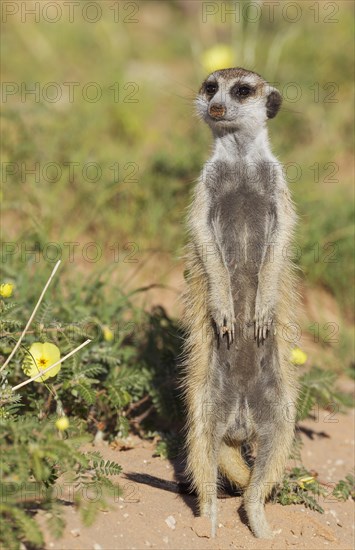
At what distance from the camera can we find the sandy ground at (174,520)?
101 inches

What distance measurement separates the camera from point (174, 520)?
9.32ft

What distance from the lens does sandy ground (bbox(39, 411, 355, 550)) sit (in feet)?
8.41

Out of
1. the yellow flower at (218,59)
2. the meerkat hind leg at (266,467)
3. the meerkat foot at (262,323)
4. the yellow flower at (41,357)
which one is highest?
the yellow flower at (218,59)

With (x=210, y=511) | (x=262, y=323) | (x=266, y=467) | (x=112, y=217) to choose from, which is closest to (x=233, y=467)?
(x=266, y=467)

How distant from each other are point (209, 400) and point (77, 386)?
547 millimetres

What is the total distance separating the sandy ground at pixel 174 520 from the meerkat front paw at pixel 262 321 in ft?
2.34

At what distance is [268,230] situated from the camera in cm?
320

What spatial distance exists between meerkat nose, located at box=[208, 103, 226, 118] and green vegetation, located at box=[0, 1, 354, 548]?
0.76m

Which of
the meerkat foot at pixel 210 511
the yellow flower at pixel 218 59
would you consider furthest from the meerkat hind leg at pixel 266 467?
the yellow flower at pixel 218 59

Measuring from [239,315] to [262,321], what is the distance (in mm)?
128

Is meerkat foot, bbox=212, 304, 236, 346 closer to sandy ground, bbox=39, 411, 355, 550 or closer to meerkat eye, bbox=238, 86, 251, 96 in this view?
sandy ground, bbox=39, 411, 355, 550

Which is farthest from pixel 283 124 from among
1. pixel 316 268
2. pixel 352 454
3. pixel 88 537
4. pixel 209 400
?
pixel 88 537

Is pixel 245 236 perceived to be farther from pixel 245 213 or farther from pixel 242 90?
pixel 242 90

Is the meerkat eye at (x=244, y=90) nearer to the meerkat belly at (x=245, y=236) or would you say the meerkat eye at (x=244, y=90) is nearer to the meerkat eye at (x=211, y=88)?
the meerkat eye at (x=211, y=88)
